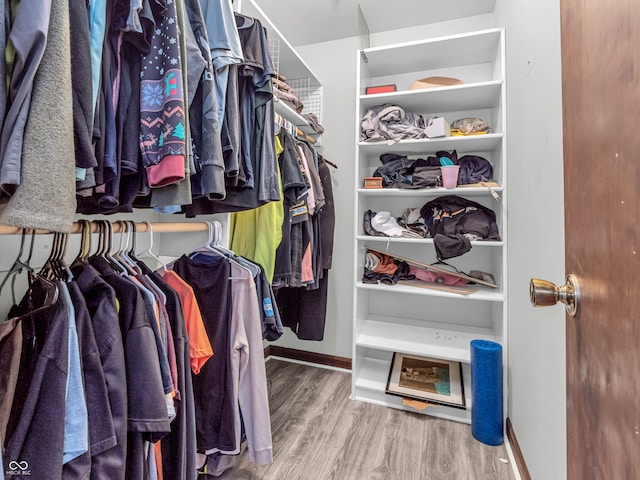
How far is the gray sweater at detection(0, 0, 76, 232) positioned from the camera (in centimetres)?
51

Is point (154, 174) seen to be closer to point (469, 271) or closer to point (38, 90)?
point (38, 90)

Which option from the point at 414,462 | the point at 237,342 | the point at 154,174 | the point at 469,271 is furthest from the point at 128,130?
the point at 469,271

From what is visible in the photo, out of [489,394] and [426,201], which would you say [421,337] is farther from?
[426,201]

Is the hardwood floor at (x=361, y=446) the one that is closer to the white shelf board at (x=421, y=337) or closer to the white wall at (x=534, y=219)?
the white wall at (x=534, y=219)

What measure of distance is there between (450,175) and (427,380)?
126 cm

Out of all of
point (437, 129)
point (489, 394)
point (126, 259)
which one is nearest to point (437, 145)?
point (437, 129)

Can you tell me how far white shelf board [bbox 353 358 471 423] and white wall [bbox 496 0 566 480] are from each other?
0.29m

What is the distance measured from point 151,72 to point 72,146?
37cm

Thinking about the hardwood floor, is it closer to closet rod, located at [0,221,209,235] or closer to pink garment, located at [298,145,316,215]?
closet rod, located at [0,221,209,235]

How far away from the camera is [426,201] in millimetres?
2314

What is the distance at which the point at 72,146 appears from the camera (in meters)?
0.57

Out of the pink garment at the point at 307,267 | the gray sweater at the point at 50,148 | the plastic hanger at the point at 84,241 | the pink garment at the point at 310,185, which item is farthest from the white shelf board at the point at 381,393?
the gray sweater at the point at 50,148

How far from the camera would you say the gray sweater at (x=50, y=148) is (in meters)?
0.51

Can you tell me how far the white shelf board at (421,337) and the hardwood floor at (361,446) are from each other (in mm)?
368
